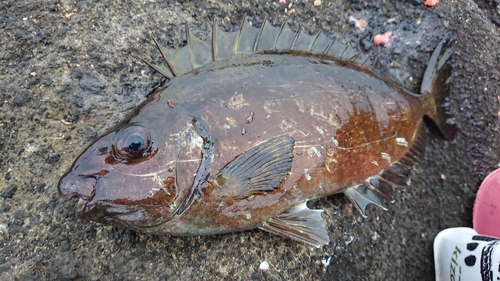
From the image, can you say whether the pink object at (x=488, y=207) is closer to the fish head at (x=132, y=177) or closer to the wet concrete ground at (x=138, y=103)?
the wet concrete ground at (x=138, y=103)

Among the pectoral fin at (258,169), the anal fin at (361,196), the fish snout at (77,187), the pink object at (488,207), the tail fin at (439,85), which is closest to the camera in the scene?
the fish snout at (77,187)

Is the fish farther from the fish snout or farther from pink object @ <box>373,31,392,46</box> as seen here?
pink object @ <box>373,31,392,46</box>

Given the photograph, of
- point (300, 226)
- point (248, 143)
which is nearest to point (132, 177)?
point (248, 143)

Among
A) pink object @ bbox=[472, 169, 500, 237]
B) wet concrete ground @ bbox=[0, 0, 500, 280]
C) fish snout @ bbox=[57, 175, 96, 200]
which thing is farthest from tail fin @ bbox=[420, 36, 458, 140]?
fish snout @ bbox=[57, 175, 96, 200]

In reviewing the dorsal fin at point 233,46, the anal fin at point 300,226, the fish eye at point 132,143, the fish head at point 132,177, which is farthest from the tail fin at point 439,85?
the fish eye at point 132,143

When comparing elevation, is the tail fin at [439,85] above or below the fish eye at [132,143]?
above

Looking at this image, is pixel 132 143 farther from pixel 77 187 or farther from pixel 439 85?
pixel 439 85

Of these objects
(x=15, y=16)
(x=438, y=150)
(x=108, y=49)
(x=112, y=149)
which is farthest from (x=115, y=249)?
(x=438, y=150)
